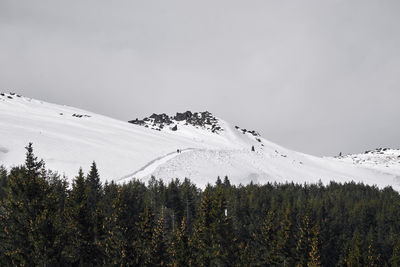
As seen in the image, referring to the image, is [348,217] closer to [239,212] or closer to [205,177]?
[239,212]

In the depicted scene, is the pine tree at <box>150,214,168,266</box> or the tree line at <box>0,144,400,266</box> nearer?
the tree line at <box>0,144,400,266</box>

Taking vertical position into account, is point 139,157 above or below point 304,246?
above

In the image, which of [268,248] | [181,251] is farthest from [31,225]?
[268,248]

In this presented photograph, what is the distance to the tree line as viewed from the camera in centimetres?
2252

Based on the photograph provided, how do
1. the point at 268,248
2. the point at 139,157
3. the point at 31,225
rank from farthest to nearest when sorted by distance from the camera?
the point at 139,157
the point at 268,248
the point at 31,225

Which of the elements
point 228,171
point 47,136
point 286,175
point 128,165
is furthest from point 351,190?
point 47,136

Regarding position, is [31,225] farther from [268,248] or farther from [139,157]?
[139,157]

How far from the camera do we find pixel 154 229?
96.8ft

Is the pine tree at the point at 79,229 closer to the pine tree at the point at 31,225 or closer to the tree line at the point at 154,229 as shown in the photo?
the tree line at the point at 154,229

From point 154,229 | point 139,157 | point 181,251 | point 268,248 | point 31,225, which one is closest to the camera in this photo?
point 31,225

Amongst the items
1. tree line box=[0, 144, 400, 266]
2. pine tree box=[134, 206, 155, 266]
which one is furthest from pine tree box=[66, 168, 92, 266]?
pine tree box=[134, 206, 155, 266]

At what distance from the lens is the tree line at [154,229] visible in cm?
2252

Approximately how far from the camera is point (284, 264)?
39.3 metres

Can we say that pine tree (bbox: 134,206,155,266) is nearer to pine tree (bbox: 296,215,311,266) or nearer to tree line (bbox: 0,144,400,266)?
tree line (bbox: 0,144,400,266)
